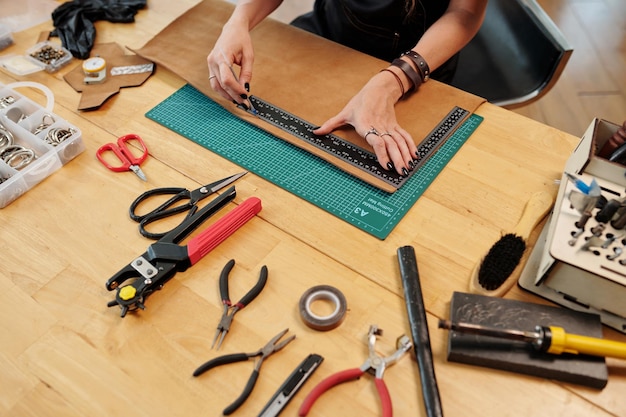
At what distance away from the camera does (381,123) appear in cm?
109

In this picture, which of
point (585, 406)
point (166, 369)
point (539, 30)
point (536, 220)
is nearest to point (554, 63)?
point (539, 30)

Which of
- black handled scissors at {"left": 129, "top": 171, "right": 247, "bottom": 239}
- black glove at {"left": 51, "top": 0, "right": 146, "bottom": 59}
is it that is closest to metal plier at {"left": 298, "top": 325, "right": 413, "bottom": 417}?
black handled scissors at {"left": 129, "top": 171, "right": 247, "bottom": 239}

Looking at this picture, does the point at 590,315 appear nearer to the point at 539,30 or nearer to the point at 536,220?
the point at 536,220

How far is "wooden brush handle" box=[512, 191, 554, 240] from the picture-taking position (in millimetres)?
922

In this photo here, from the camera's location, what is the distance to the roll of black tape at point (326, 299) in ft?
2.66

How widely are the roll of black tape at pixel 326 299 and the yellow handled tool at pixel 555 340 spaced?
166mm

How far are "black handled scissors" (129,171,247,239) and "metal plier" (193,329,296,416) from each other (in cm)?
28

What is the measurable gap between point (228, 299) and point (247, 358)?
0.35 ft

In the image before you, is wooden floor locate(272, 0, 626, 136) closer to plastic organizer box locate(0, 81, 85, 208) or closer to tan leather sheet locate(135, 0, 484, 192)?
tan leather sheet locate(135, 0, 484, 192)

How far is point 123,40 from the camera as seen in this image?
1.43 meters

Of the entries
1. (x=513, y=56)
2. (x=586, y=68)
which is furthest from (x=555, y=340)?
(x=586, y=68)

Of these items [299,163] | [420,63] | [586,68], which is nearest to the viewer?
[299,163]

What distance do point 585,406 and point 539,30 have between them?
946 mm

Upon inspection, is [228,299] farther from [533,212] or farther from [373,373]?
[533,212]
